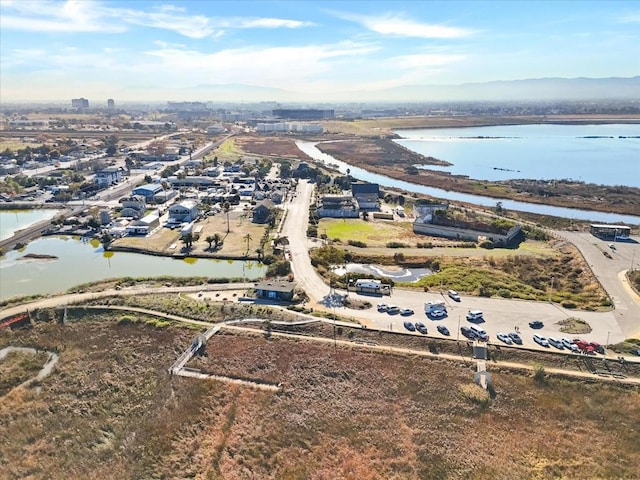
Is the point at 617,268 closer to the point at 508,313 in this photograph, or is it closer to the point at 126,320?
the point at 508,313

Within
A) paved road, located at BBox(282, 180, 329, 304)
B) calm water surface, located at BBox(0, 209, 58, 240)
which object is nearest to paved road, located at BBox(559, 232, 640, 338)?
paved road, located at BBox(282, 180, 329, 304)

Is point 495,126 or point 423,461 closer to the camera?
point 423,461

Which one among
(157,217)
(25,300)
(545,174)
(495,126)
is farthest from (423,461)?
(495,126)

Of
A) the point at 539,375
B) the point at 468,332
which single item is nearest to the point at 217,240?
the point at 468,332

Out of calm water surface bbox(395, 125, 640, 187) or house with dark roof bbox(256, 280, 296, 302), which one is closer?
house with dark roof bbox(256, 280, 296, 302)

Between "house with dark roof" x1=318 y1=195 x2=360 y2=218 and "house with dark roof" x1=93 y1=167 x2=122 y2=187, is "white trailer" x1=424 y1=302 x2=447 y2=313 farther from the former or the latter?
"house with dark roof" x1=93 y1=167 x2=122 y2=187

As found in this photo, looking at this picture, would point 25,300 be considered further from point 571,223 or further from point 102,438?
point 571,223
